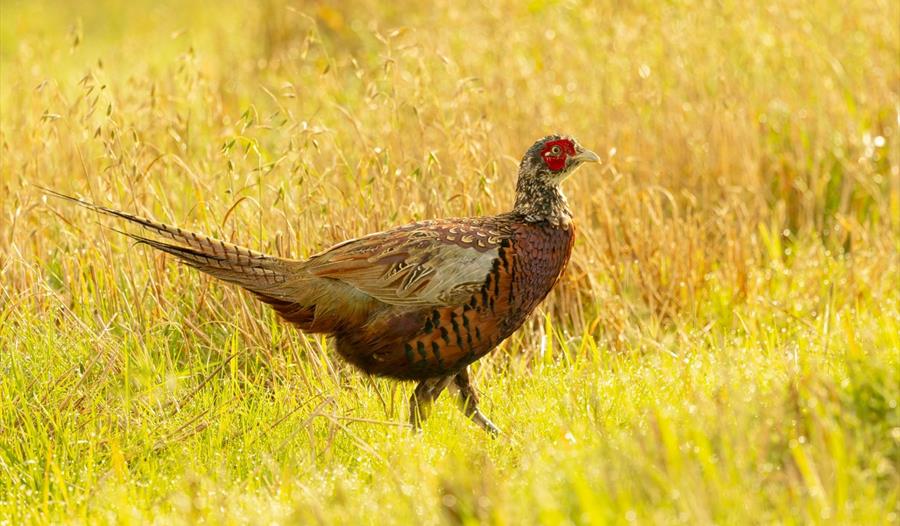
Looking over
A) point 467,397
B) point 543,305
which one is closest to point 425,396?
point 467,397

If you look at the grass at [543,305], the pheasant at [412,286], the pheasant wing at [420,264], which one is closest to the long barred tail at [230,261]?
the pheasant at [412,286]

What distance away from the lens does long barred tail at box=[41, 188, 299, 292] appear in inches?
184

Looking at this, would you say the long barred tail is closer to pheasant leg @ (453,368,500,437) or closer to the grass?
the grass

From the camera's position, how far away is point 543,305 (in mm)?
6012

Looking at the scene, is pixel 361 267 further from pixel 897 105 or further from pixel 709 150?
pixel 897 105

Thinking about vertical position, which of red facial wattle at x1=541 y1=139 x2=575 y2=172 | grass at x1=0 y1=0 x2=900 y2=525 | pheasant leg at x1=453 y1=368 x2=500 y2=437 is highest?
red facial wattle at x1=541 y1=139 x2=575 y2=172

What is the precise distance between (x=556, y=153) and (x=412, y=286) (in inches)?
34.5

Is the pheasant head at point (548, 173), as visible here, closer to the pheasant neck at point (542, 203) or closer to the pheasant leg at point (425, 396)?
the pheasant neck at point (542, 203)

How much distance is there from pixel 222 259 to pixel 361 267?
0.53 m

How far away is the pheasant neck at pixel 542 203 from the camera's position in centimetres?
492

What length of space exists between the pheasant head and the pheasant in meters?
0.13

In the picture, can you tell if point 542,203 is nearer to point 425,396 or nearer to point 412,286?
point 412,286

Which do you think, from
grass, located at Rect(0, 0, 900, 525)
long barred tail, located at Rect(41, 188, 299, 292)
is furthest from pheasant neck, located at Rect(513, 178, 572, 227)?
long barred tail, located at Rect(41, 188, 299, 292)

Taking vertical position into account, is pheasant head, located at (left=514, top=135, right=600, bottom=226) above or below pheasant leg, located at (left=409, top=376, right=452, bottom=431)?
above
